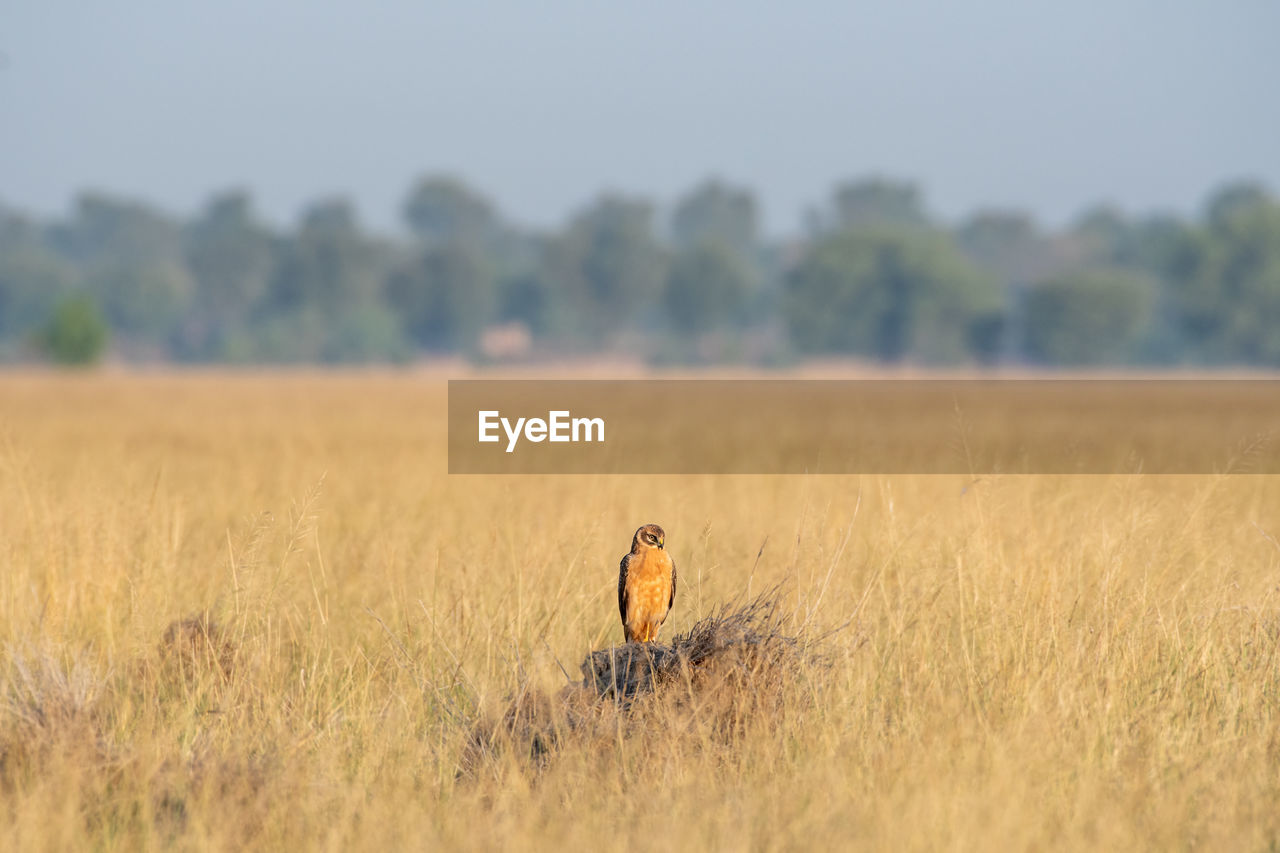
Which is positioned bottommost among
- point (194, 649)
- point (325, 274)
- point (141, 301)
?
point (194, 649)

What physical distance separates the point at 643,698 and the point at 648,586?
373mm

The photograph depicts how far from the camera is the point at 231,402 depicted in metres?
31.0

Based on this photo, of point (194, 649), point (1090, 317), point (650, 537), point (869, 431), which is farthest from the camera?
point (1090, 317)

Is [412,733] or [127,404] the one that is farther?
[127,404]

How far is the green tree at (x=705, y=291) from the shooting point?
123 meters

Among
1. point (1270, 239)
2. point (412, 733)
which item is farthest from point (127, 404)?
point (1270, 239)

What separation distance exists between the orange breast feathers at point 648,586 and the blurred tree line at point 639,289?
73.5 meters

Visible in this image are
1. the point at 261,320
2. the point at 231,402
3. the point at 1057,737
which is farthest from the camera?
the point at 261,320

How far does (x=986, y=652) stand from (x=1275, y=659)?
3.66 ft

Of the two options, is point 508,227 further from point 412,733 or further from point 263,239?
point 412,733

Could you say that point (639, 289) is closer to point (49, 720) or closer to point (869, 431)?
point (869, 431)

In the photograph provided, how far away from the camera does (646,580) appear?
443 cm

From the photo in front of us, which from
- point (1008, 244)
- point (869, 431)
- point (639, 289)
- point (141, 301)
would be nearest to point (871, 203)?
point (1008, 244)

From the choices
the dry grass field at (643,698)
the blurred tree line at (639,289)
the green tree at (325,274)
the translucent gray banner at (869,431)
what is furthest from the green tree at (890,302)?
the dry grass field at (643,698)
